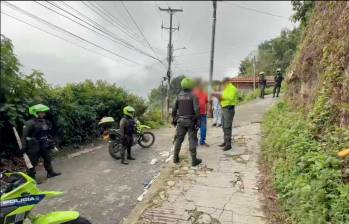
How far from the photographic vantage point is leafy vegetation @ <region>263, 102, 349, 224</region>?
4586mm

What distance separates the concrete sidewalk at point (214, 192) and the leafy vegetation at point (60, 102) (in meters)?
3.90

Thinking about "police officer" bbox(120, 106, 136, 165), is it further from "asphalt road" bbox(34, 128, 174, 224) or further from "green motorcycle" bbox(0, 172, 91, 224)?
"green motorcycle" bbox(0, 172, 91, 224)

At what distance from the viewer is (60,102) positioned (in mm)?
10477

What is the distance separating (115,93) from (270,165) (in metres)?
8.80

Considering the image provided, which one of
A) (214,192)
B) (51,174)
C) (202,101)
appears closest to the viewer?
(214,192)

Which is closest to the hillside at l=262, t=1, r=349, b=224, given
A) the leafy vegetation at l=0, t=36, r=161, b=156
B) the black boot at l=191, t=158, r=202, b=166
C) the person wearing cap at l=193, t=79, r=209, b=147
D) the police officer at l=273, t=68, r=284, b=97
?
the black boot at l=191, t=158, r=202, b=166

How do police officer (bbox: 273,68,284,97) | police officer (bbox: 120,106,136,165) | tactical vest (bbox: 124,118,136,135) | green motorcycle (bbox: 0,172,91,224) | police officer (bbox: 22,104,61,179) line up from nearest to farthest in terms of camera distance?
green motorcycle (bbox: 0,172,91,224), police officer (bbox: 22,104,61,179), police officer (bbox: 120,106,136,165), tactical vest (bbox: 124,118,136,135), police officer (bbox: 273,68,284,97)

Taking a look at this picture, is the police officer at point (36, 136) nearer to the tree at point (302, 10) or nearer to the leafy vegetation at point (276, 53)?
the tree at point (302, 10)

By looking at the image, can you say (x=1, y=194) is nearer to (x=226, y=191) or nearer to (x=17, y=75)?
(x=226, y=191)

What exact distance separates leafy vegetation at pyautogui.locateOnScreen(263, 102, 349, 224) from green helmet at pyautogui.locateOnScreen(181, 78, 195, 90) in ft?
7.53

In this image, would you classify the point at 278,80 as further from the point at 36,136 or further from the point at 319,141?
the point at 36,136

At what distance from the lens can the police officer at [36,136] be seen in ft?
24.9

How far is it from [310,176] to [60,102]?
745cm

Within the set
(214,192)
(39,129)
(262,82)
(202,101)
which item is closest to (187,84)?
(202,101)
